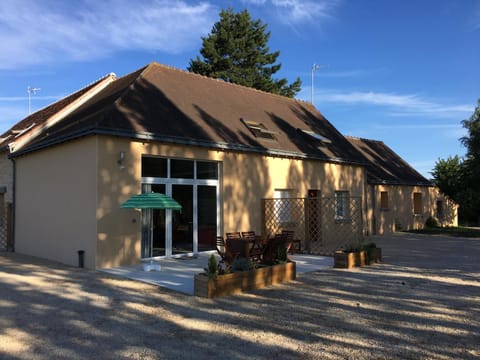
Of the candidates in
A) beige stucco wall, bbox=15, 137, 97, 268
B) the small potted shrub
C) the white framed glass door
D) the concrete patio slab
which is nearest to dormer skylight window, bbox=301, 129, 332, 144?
the white framed glass door

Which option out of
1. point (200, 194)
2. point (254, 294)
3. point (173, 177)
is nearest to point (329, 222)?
point (200, 194)

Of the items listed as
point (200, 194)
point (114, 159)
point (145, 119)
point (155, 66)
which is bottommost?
point (200, 194)

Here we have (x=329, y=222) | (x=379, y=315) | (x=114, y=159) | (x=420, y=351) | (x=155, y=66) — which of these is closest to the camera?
(x=420, y=351)

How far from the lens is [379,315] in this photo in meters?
6.10

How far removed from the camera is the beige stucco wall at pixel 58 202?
10562 millimetres

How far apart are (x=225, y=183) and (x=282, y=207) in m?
2.79

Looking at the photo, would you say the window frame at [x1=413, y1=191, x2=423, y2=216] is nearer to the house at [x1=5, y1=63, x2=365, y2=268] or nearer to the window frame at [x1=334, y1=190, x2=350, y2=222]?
the window frame at [x1=334, y1=190, x2=350, y2=222]

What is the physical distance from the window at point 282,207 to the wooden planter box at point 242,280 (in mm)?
5846

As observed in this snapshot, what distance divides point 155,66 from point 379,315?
12195mm

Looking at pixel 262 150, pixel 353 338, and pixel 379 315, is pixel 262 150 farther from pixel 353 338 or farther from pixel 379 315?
pixel 353 338

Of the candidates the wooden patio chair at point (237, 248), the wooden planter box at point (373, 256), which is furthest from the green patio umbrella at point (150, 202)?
the wooden planter box at point (373, 256)

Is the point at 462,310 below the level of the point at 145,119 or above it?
below

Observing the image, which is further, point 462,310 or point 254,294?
point 254,294

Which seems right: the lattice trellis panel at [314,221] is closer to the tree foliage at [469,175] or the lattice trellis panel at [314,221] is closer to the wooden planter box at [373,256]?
the wooden planter box at [373,256]
